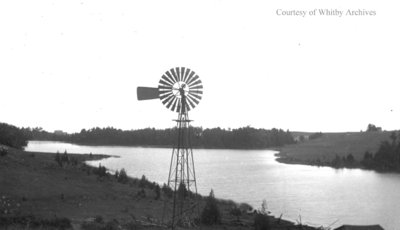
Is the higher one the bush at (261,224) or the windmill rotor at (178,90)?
the windmill rotor at (178,90)

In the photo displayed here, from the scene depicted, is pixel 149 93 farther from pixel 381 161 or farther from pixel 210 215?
pixel 381 161

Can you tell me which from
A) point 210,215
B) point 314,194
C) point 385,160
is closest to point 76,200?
point 210,215

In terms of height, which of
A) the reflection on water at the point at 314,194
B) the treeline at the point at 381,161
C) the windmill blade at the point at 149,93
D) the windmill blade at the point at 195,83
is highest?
the windmill blade at the point at 195,83

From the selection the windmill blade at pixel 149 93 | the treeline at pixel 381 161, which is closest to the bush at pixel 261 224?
the windmill blade at pixel 149 93

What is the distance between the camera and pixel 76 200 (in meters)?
36.8

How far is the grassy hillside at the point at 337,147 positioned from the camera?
133000 millimetres

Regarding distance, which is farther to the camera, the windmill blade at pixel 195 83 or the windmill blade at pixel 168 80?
the windmill blade at pixel 195 83

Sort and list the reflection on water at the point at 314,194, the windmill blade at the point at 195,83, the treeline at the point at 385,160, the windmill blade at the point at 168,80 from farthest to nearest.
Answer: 1. the treeline at the point at 385,160
2. the reflection on water at the point at 314,194
3. the windmill blade at the point at 195,83
4. the windmill blade at the point at 168,80

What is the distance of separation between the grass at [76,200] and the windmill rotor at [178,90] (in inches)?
323

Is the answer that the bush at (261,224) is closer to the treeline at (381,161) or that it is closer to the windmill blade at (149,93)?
the windmill blade at (149,93)

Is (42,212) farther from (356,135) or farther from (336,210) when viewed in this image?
(356,135)

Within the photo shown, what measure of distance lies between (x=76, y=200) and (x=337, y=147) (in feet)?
416

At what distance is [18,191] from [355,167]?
297ft

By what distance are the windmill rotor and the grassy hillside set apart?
348ft
